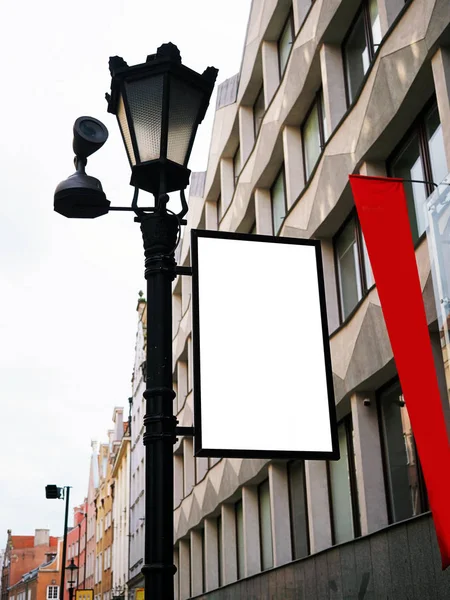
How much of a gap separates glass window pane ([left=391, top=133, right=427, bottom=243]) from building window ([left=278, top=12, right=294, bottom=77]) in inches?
316

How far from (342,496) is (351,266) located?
4.35m

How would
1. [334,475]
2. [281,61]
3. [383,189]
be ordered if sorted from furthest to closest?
[281,61], [334,475], [383,189]

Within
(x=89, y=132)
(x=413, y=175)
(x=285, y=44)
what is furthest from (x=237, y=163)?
(x=89, y=132)

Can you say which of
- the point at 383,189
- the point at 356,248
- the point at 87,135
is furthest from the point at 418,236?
the point at 87,135

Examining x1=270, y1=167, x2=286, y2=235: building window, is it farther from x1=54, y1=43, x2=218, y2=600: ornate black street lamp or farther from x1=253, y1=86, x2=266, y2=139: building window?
x1=54, y1=43, x2=218, y2=600: ornate black street lamp

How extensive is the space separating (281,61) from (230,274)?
59.8 ft

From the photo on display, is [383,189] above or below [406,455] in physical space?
above

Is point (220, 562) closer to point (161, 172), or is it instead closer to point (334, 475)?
point (334, 475)

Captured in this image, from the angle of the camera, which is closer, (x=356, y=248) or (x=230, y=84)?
(x=356, y=248)

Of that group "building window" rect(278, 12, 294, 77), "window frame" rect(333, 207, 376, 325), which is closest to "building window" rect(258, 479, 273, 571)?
"window frame" rect(333, 207, 376, 325)

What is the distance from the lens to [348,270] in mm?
16531

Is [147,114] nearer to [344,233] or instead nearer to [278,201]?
[344,233]

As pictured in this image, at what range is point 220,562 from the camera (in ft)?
90.4

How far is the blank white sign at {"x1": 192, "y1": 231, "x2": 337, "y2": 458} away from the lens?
5164 mm
